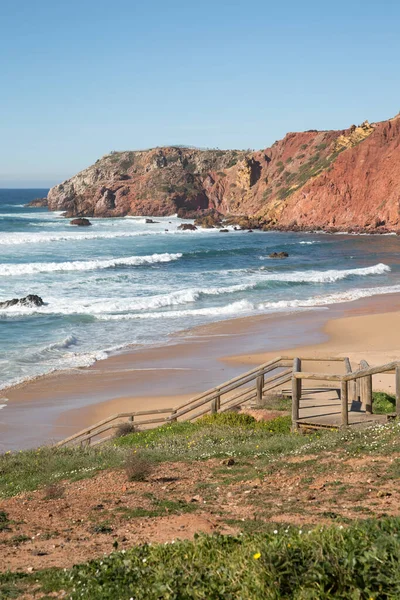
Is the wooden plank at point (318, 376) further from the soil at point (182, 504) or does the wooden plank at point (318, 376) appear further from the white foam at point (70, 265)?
the white foam at point (70, 265)

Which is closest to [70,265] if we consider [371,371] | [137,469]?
[371,371]

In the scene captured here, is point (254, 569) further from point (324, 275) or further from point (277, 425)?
point (324, 275)

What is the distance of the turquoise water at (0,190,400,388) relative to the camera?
1145 inches

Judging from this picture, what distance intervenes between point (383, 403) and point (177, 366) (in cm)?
1030

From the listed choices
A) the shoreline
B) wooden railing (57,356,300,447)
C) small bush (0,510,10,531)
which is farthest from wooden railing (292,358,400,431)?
the shoreline

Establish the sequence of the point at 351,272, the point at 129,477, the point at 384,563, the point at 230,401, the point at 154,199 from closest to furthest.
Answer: the point at 384,563 < the point at 129,477 < the point at 230,401 < the point at 351,272 < the point at 154,199

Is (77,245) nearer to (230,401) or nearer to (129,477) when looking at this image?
(230,401)

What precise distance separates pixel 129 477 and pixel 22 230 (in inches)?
3069

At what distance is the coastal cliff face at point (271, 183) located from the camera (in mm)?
80250

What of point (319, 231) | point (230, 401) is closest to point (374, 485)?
point (230, 401)

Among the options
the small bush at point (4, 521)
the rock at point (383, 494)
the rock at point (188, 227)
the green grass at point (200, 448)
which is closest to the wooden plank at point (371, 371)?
the green grass at point (200, 448)

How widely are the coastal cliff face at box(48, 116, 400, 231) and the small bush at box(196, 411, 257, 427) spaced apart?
214 feet

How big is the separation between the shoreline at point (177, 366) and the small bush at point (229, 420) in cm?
466

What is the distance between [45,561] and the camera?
754 cm
